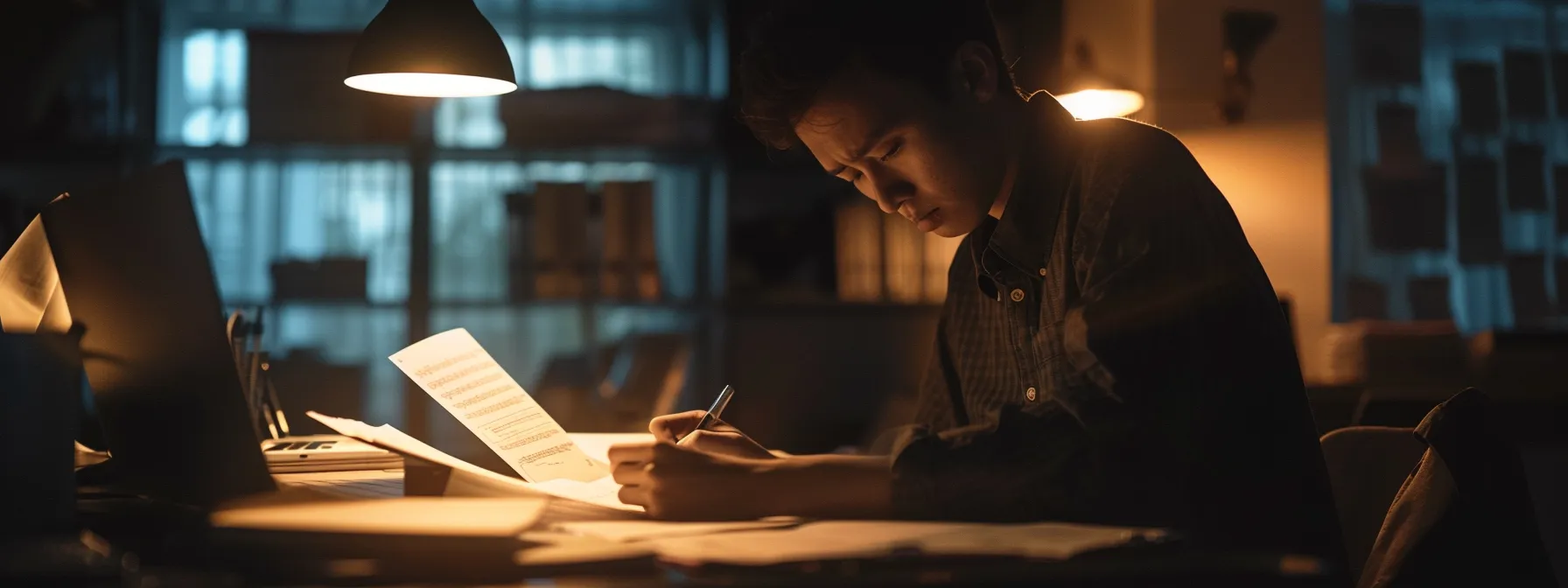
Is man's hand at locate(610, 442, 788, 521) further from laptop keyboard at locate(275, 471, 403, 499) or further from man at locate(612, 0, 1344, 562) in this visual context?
laptop keyboard at locate(275, 471, 403, 499)

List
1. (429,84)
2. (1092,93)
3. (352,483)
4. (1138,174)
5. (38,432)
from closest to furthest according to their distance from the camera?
1. (38,432)
2. (1138,174)
3. (352,483)
4. (429,84)
5. (1092,93)

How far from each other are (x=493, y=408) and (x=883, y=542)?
56cm

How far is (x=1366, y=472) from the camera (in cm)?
121

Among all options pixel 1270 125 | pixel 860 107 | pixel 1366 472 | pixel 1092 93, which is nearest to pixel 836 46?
pixel 860 107

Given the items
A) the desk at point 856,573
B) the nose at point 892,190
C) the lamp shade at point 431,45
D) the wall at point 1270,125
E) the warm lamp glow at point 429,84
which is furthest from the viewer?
the wall at point 1270,125

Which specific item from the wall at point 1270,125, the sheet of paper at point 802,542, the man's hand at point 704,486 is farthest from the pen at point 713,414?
the wall at point 1270,125

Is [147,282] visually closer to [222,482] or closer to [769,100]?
[222,482]

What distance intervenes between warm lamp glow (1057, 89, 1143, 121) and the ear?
1579 millimetres

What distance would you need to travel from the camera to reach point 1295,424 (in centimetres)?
87

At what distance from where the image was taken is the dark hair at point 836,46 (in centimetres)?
101

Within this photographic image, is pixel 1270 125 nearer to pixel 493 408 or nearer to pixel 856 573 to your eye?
pixel 493 408

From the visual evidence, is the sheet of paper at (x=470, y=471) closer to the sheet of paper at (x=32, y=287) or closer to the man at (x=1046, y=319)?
the man at (x=1046, y=319)

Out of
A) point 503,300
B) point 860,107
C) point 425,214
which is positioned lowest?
point 503,300

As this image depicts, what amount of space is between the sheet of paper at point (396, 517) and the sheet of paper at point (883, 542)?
0.08 m
